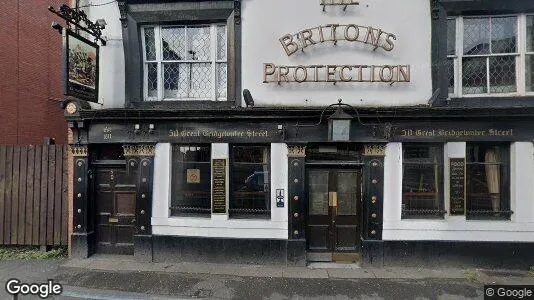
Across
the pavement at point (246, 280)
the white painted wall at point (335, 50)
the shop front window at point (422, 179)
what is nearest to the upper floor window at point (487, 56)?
the white painted wall at point (335, 50)

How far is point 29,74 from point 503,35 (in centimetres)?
1529

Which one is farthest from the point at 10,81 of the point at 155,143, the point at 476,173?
the point at 476,173

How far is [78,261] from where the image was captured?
7648mm

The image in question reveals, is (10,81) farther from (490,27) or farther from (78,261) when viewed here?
(490,27)

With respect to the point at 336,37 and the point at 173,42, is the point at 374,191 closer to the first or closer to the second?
the point at 336,37

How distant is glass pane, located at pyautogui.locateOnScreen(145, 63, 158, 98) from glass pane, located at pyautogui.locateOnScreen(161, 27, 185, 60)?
39 cm

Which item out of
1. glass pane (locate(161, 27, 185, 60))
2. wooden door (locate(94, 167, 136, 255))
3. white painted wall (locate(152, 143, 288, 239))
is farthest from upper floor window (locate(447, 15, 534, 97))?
wooden door (locate(94, 167, 136, 255))

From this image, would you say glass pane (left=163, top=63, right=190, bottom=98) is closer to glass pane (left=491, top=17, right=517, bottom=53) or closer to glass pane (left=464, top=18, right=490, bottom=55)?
glass pane (left=464, top=18, right=490, bottom=55)

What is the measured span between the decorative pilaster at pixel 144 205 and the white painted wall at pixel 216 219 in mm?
120

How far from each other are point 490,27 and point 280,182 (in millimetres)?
6349

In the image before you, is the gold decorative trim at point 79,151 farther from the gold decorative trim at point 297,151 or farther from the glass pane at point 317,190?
the glass pane at point 317,190

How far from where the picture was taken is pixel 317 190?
7.77m

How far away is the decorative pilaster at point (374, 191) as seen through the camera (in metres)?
7.40

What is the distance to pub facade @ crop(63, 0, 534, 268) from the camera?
7309 mm
